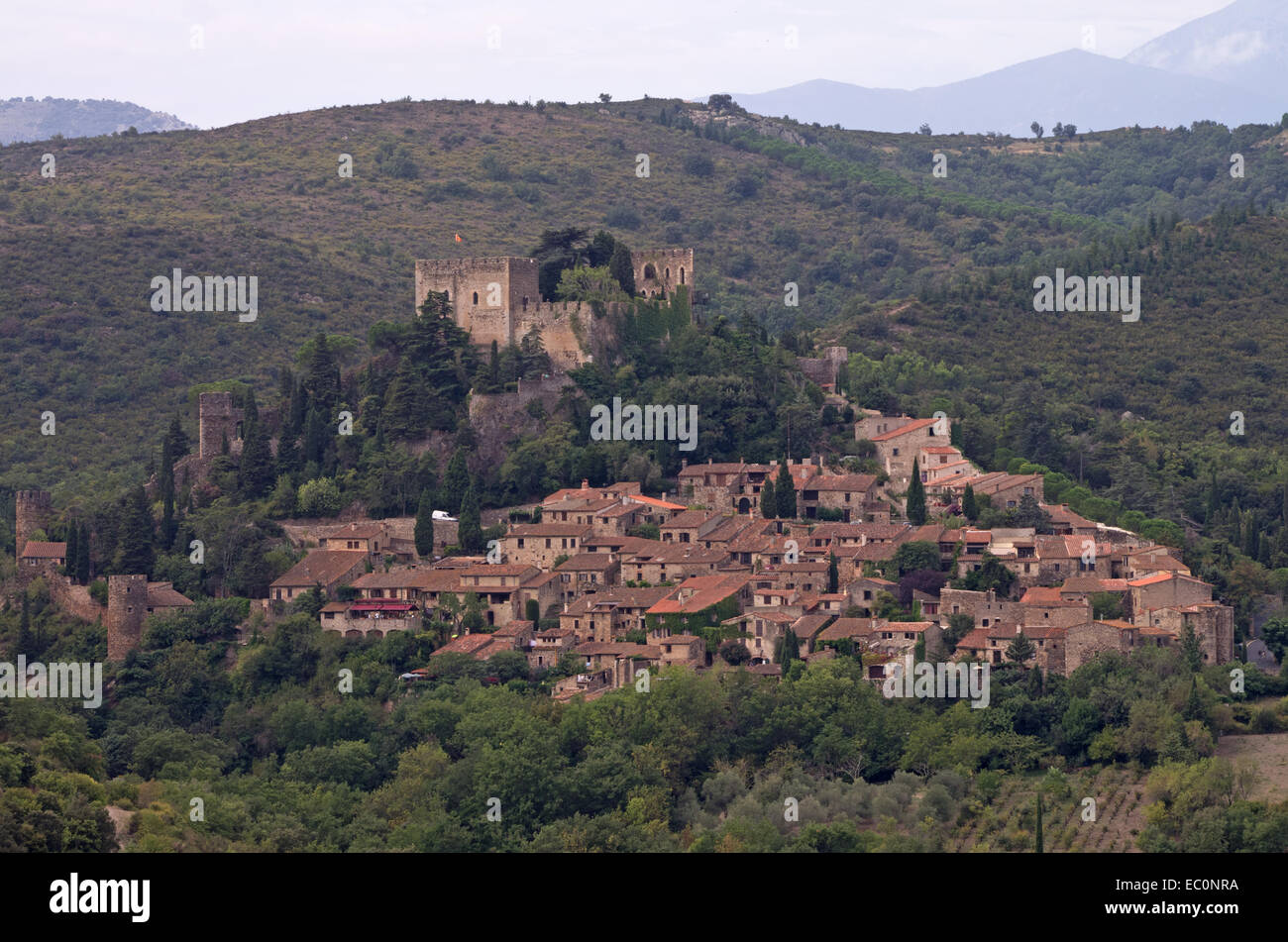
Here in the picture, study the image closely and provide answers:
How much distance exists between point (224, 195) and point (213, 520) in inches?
2583

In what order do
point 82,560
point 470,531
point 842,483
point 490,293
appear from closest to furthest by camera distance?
point 82,560 → point 470,531 → point 842,483 → point 490,293

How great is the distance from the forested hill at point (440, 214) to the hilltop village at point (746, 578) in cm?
1940

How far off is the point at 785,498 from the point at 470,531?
806 cm

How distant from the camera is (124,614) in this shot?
190 ft

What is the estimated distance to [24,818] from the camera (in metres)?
42.4

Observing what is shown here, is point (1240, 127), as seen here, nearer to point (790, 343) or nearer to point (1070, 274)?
point (1070, 274)

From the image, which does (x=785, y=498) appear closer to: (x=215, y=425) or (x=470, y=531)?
(x=470, y=531)

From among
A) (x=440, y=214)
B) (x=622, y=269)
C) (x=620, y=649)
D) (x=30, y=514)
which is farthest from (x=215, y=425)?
(x=440, y=214)

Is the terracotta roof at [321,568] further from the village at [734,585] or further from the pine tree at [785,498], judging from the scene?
the pine tree at [785,498]

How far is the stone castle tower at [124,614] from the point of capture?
5788 cm

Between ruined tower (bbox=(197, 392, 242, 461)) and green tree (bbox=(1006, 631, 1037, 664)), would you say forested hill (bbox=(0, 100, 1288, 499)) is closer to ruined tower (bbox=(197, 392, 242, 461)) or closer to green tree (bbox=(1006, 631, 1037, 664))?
ruined tower (bbox=(197, 392, 242, 461))

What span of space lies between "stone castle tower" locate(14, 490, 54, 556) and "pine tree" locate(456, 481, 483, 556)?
38.4ft

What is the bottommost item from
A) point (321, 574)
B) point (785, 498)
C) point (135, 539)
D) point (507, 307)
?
point (321, 574)

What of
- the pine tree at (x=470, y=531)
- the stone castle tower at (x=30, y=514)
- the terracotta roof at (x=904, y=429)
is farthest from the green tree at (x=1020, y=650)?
the stone castle tower at (x=30, y=514)
